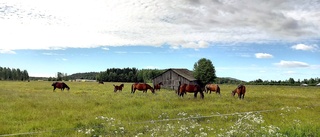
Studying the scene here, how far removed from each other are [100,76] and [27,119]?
161331 millimetres

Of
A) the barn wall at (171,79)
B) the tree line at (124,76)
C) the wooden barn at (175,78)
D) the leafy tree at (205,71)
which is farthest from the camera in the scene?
the tree line at (124,76)

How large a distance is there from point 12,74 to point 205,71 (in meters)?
162

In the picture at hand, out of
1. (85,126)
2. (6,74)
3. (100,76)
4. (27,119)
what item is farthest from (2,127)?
(6,74)

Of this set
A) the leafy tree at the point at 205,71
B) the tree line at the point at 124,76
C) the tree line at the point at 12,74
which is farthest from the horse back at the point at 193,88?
the tree line at the point at 12,74

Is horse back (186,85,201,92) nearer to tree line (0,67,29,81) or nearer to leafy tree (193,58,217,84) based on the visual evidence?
leafy tree (193,58,217,84)

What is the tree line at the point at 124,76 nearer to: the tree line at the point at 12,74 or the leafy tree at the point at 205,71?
the tree line at the point at 12,74

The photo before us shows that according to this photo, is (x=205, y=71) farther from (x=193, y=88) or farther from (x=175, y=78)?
(x=193, y=88)

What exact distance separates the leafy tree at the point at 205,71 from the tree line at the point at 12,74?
157 m

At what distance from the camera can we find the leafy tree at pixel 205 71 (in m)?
64.4

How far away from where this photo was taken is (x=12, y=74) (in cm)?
18262

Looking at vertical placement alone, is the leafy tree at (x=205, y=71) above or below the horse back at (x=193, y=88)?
above

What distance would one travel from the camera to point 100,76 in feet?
563

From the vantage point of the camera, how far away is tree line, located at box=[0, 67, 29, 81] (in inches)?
6969

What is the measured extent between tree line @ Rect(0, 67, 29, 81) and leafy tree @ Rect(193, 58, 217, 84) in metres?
157
